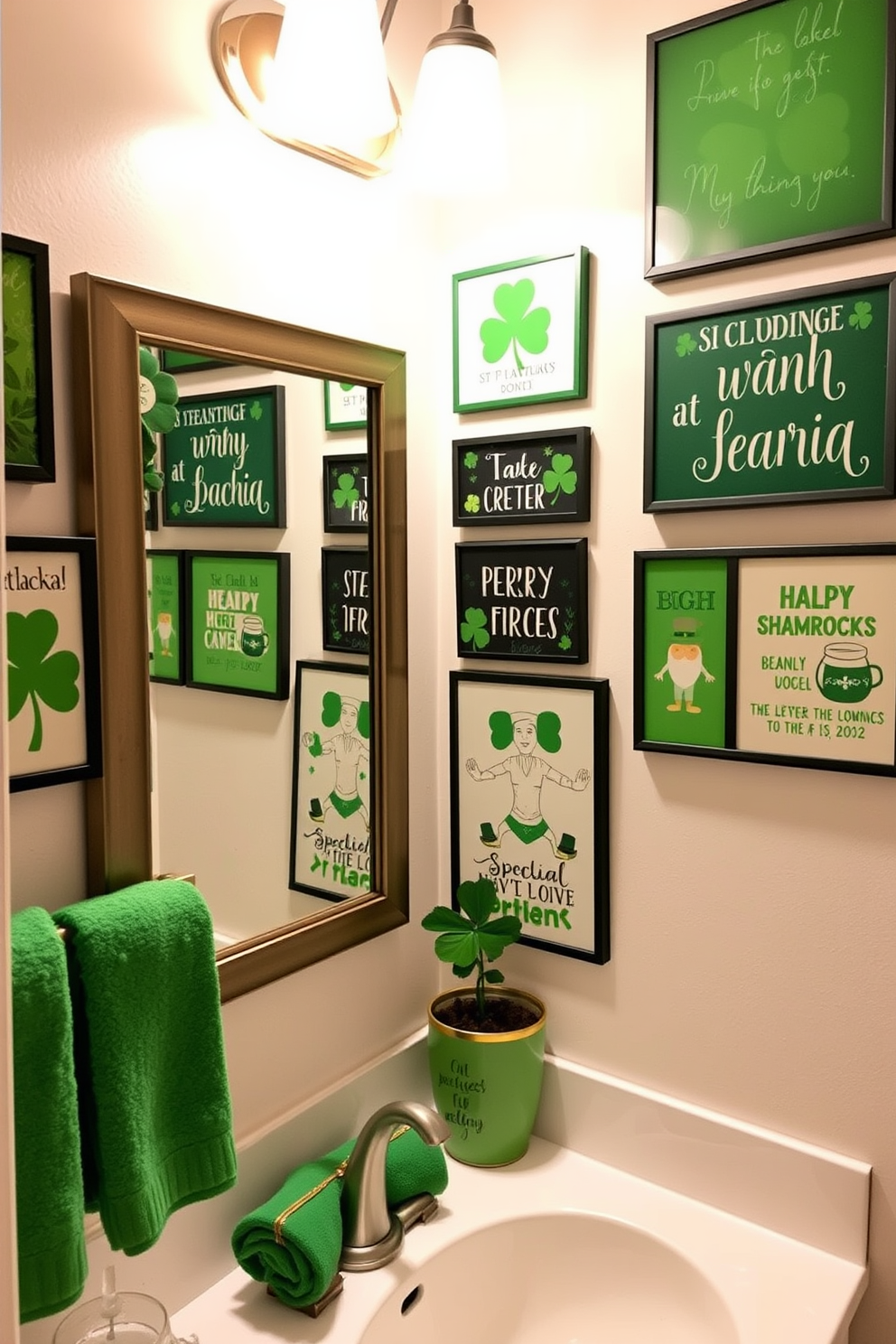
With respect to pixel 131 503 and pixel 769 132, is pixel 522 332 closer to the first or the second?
pixel 769 132

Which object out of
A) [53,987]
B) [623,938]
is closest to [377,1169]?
[623,938]

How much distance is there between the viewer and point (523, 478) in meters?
1.32

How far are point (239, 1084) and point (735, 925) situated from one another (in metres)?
0.61

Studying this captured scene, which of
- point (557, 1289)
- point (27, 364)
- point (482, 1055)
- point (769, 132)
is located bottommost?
point (557, 1289)

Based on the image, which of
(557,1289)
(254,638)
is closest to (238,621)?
(254,638)

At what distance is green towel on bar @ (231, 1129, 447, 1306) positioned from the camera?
1038 millimetres

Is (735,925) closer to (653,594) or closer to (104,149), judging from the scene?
(653,594)

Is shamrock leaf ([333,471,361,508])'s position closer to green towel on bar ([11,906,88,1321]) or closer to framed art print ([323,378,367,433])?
framed art print ([323,378,367,433])

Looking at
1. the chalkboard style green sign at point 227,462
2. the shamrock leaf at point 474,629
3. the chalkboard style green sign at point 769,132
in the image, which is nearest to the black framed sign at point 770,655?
the shamrock leaf at point 474,629

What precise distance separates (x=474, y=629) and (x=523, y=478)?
22 cm

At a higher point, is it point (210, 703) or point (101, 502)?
point (101, 502)

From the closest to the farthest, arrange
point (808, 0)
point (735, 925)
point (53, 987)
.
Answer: point (53, 987)
point (808, 0)
point (735, 925)

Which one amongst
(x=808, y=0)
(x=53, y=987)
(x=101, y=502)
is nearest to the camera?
(x=53, y=987)

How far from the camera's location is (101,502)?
944 mm
